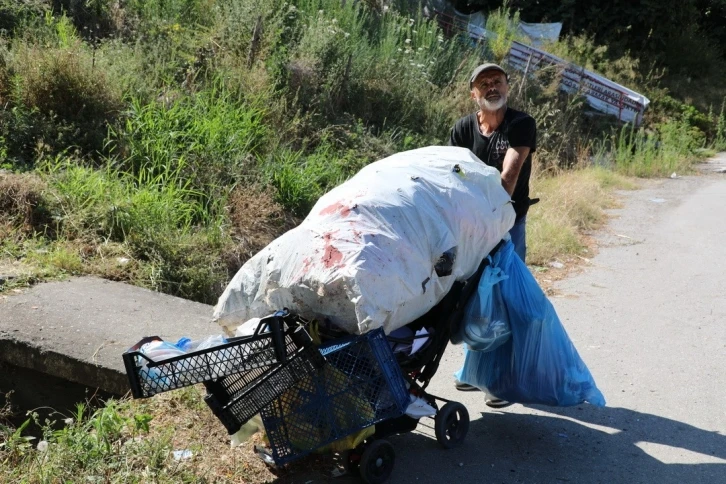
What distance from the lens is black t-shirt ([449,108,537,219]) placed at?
5.06m

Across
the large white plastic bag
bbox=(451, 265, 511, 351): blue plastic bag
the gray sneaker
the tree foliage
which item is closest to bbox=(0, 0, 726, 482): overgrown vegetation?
the large white plastic bag

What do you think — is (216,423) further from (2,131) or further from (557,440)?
(2,131)

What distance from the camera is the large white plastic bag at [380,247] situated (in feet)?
12.0

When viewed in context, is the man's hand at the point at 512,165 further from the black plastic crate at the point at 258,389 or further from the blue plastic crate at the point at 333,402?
the black plastic crate at the point at 258,389

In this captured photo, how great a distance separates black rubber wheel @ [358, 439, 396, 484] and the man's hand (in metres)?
1.70

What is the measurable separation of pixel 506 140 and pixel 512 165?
29 cm

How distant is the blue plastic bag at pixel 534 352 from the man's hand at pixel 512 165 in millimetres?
435

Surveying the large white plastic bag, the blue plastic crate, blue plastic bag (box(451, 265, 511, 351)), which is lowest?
the blue plastic crate

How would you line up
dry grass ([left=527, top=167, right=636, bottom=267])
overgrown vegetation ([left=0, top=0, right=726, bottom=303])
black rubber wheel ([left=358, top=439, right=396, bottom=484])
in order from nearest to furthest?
1. black rubber wheel ([left=358, top=439, right=396, bottom=484])
2. overgrown vegetation ([left=0, top=0, right=726, bottom=303])
3. dry grass ([left=527, top=167, right=636, bottom=267])

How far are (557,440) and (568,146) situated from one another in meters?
10.2

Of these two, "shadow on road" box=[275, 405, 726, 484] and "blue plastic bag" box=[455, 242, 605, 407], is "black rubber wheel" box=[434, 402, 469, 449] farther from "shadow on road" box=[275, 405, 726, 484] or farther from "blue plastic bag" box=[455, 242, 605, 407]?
"blue plastic bag" box=[455, 242, 605, 407]

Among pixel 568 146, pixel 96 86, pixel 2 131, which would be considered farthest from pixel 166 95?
pixel 568 146

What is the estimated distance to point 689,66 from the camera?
22484mm

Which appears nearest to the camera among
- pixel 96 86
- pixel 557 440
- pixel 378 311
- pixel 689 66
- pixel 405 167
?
Result: pixel 378 311
